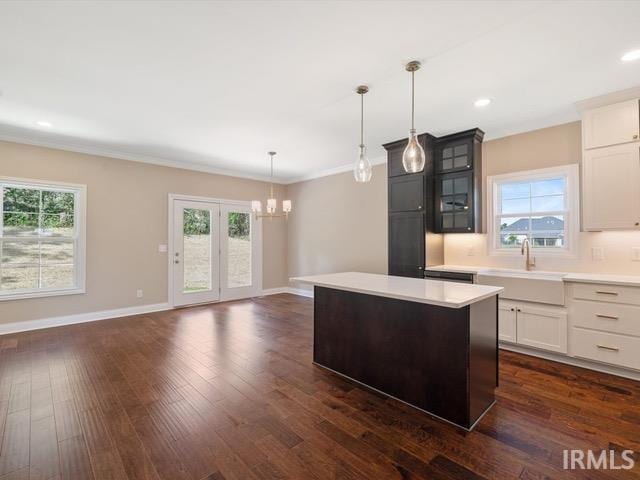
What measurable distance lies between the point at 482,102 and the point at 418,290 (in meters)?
2.28

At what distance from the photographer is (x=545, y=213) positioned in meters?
3.75

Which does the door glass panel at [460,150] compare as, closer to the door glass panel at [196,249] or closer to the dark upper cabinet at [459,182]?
the dark upper cabinet at [459,182]

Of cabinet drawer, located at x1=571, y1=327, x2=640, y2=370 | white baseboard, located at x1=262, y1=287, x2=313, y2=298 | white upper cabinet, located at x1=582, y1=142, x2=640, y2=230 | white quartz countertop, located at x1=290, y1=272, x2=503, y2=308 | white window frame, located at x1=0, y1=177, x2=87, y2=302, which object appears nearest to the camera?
white quartz countertop, located at x1=290, y1=272, x2=503, y2=308

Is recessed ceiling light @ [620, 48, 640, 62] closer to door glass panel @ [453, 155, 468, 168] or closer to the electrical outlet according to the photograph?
door glass panel @ [453, 155, 468, 168]

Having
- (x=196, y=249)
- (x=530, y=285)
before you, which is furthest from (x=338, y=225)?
(x=530, y=285)

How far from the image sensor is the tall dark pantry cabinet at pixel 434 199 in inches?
161

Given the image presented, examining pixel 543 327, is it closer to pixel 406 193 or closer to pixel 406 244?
pixel 406 244

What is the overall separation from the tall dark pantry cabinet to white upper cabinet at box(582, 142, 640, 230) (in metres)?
1.16

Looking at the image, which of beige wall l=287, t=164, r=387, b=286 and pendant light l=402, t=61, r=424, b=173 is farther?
beige wall l=287, t=164, r=387, b=286

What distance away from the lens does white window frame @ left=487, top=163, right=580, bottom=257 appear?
3502 mm

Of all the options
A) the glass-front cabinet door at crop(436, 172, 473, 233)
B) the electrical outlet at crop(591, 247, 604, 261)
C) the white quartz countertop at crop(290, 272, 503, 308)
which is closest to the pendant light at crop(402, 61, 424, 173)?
the white quartz countertop at crop(290, 272, 503, 308)

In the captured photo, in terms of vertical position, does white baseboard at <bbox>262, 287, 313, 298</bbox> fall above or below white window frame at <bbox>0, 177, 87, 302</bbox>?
below

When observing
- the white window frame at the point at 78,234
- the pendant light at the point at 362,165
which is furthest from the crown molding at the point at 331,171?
the white window frame at the point at 78,234

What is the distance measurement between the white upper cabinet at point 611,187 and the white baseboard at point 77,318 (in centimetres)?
627
